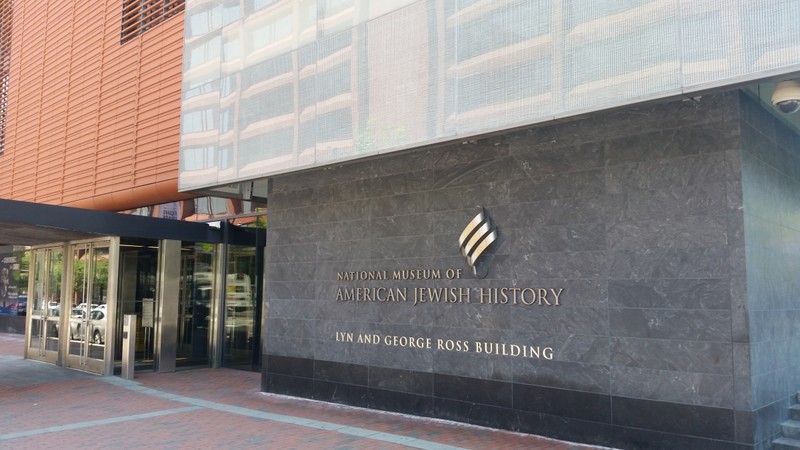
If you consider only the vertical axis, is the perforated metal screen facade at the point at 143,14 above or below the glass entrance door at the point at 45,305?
above

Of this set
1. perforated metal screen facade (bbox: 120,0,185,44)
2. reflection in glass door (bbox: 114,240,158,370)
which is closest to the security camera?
reflection in glass door (bbox: 114,240,158,370)

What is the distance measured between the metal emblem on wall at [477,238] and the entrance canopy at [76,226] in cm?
794

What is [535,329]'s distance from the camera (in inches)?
322

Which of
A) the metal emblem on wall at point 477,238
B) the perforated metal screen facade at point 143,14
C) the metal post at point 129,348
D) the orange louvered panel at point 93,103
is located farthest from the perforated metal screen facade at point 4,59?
the metal emblem on wall at point 477,238

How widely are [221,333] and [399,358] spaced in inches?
279

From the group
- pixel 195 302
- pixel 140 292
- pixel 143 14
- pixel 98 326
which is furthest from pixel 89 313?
pixel 143 14

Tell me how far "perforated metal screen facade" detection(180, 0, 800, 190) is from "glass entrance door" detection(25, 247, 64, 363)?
571 centimetres

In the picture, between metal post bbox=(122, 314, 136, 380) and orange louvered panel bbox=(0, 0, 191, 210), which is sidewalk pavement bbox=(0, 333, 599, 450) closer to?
metal post bbox=(122, 314, 136, 380)

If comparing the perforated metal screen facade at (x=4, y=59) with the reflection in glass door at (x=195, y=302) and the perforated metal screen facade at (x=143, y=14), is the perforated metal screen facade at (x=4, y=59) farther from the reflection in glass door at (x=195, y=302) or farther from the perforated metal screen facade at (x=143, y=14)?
the reflection in glass door at (x=195, y=302)

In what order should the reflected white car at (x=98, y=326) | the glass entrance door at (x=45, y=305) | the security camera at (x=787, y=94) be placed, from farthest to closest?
the glass entrance door at (x=45, y=305)
the reflected white car at (x=98, y=326)
the security camera at (x=787, y=94)

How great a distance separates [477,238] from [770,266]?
11.6 feet

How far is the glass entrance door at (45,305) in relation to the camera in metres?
15.4

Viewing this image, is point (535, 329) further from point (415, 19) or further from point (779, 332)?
point (415, 19)

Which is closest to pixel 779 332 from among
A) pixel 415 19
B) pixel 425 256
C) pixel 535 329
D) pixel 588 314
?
pixel 588 314
